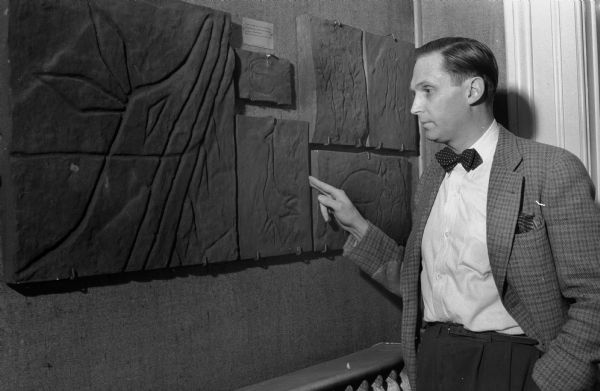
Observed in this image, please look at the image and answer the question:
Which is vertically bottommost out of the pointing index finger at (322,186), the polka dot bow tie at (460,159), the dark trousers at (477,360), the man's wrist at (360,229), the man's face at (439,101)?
the dark trousers at (477,360)

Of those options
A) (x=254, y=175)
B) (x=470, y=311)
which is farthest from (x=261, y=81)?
(x=470, y=311)

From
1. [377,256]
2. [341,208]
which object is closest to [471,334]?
[377,256]

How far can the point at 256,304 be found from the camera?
2.22 metres

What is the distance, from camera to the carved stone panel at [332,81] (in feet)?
7.84

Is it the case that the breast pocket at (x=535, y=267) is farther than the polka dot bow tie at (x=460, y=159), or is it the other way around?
the polka dot bow tie at (x=460, y=159)

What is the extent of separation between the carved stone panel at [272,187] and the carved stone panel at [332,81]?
0.11 m

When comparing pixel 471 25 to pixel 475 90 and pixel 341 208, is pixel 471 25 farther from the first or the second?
pixel 341 208

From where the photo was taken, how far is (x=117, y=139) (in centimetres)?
177

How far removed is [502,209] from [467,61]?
19.5 inches

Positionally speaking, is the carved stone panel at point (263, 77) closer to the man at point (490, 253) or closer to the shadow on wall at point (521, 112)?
the man at point (490, 253)

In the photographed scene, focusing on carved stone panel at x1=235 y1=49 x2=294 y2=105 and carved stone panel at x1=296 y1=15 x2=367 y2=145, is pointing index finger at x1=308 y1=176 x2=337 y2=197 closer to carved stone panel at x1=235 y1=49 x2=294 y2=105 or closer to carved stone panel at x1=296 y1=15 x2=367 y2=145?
carved stone panel at x1=296 y1=15 x2=367 y2=145

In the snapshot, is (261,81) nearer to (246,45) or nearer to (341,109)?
(246,45)

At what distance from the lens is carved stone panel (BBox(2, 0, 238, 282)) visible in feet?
5.20

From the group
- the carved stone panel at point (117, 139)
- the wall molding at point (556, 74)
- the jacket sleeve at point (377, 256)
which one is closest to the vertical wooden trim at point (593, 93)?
the wall molding at point (556, 74)
